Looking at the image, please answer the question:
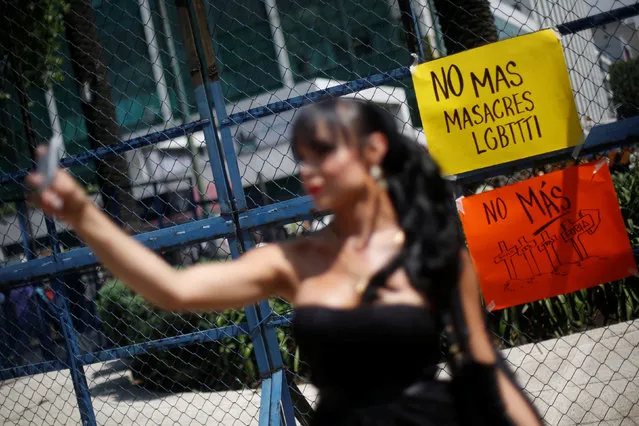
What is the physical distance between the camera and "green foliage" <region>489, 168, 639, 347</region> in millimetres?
5688

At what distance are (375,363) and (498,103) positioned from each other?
5.19ft

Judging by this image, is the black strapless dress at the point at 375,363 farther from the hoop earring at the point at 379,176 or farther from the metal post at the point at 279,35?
the metal post at the point at 279,35

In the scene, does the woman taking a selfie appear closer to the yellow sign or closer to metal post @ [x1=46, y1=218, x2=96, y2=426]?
the yellow sign

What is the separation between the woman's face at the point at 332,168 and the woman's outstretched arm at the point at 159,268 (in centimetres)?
27

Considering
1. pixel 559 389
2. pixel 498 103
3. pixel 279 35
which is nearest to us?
pixel 498 103

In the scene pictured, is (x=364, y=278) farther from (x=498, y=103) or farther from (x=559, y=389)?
(x=559, y=389)

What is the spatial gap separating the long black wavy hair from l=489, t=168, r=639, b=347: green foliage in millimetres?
3697

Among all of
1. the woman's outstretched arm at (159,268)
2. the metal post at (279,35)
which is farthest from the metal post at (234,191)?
the woman's outstretched arm at (159,268)

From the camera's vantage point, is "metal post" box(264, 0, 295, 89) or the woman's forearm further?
"metal post" box(264, 0, 295, 89)

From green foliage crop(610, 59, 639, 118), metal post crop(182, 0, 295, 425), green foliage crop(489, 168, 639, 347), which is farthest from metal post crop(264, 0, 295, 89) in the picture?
green foliage crop(610, 59, 639, 118)

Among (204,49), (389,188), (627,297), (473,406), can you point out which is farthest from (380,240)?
(627,297)

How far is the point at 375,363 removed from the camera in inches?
79.7

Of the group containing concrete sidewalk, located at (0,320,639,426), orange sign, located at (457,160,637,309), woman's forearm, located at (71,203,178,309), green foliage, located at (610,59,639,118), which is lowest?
concrete sidewalk, located at (0,320,639,426)

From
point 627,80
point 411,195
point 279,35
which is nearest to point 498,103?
point 411,195
